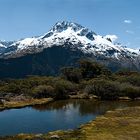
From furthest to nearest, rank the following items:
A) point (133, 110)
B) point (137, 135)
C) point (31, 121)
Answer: point (133, 110) → point (31, 121) → point (137, 135)

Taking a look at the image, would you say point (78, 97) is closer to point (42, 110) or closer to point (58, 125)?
point (42, 110)

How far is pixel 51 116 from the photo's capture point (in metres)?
137

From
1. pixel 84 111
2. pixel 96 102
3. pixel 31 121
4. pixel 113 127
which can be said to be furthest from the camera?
pixel 96 102

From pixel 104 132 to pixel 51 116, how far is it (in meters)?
45.6

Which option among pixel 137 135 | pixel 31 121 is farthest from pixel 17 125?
pixel 137 135

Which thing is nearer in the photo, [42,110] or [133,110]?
Answer: [133,110]

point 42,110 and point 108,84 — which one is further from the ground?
point 108,84

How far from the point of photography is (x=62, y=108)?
531 feet

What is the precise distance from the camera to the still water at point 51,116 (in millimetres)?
111625

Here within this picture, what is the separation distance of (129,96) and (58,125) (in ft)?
301

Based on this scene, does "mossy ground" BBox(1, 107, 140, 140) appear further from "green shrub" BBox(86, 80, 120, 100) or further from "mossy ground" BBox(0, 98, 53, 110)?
"green shrub" BBox(86, 80, 120, 100)

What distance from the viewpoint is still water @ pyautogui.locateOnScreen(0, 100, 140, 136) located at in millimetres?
111625

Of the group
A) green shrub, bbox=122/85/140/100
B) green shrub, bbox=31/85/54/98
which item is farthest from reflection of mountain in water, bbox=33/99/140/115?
green shrub, bbox=122/85/140/100

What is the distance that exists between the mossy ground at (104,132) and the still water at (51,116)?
10.5m
